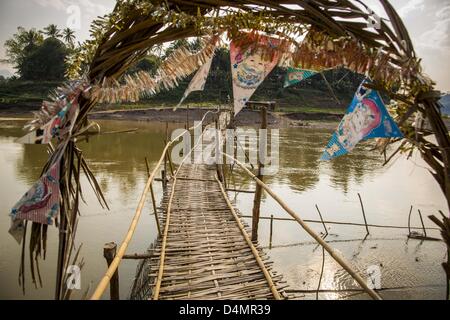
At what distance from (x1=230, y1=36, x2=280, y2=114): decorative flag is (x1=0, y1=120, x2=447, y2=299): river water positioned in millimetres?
637

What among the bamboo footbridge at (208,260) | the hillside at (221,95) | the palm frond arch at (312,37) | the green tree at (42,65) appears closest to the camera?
the palm frond arch at (312,37)

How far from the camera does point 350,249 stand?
7227mm

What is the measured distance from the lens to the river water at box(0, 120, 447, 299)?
222 inches

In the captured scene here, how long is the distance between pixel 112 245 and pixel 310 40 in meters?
1.96

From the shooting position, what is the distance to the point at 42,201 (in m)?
1.26

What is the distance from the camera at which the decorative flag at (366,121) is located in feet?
4.68

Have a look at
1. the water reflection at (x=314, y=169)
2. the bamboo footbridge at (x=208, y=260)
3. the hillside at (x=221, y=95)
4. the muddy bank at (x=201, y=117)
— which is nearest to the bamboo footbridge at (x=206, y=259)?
the bamboo footbridge at (x=208, y=260)

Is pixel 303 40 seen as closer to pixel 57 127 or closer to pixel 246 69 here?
pixel 246 69

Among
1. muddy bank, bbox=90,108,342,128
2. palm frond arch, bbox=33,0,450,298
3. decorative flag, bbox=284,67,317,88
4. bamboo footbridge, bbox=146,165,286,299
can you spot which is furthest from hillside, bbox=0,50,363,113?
palm frond arch, bbox=33,0,450,298

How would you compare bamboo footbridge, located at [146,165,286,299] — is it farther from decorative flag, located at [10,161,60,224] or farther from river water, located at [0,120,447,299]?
decorative flag, located at [10,161,60,224]

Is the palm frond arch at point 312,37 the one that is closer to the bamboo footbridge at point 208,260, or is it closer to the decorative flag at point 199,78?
the decorative flag at point 199,78

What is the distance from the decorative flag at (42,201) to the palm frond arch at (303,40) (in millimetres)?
62

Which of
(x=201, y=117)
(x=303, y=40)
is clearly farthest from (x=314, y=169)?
(x=201, y=117)
